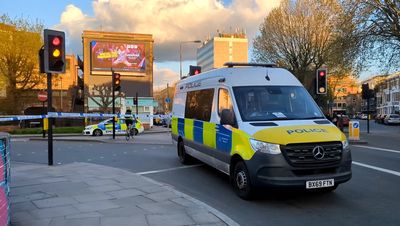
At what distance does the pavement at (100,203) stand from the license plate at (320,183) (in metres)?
1.59

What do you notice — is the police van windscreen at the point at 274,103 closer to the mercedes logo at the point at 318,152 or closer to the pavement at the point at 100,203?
the mercedes logo at the point at 318,152

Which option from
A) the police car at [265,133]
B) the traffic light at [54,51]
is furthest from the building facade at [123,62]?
the police car at [265,133]

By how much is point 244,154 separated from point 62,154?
1012 cm

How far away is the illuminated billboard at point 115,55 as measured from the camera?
57125 mm

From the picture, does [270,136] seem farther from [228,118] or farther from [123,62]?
[123,62]

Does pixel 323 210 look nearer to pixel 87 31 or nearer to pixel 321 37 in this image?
pixel 321 37

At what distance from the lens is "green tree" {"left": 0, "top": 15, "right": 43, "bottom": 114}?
41.1 m

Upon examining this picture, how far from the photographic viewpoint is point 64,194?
300 inches

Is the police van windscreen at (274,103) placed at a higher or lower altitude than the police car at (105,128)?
higher

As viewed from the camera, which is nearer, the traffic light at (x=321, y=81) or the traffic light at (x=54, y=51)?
the traffic light at (x=54, y=51)

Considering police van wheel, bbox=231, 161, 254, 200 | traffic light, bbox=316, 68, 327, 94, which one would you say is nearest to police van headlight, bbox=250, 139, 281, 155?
police van wheel, bbox=231, 161, 254, 200

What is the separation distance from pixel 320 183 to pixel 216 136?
8.37ft

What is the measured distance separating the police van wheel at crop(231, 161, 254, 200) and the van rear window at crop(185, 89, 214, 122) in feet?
6.48

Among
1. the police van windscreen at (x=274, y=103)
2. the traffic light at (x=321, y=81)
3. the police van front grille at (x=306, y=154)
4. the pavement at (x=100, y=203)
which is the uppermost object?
the traffic light at (x=321, y=81)
